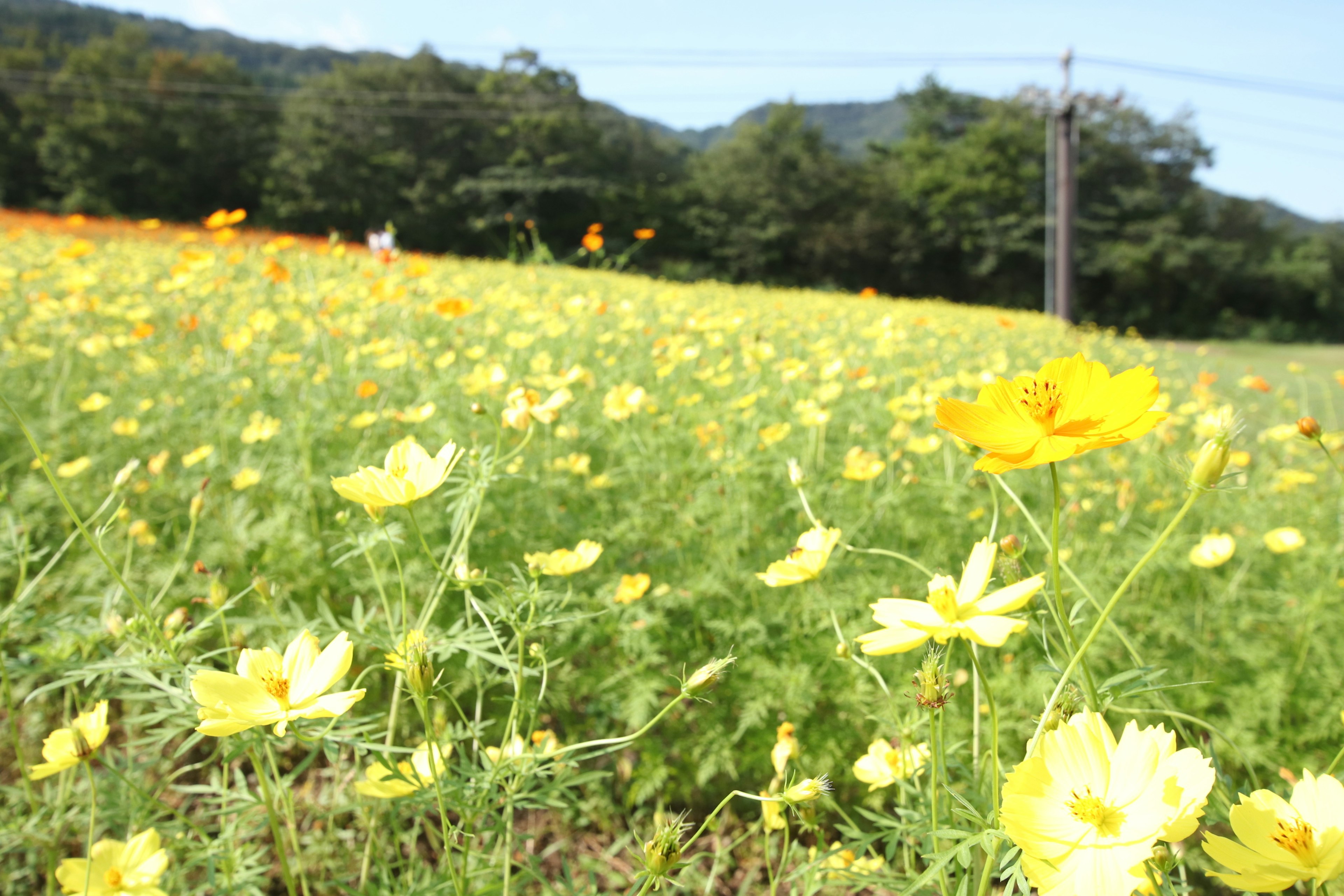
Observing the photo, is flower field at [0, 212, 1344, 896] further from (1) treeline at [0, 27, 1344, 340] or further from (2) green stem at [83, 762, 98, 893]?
(1) treeline at [0, 27, 1344, 340]

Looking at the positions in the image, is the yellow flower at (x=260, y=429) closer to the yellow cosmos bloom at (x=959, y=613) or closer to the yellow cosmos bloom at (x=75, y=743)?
the yellow cosmos bloom at (x=75, y=743)

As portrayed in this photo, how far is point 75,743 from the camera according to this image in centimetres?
70

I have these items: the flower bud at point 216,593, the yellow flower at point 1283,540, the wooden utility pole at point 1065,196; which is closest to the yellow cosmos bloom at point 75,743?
the flower bud at point 216,593

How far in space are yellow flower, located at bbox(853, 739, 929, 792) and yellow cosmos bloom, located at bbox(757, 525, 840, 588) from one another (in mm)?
184

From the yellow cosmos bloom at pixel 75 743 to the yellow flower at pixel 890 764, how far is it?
2.53 ft

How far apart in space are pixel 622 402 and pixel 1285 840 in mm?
1348

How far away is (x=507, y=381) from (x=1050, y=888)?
183 centimetres

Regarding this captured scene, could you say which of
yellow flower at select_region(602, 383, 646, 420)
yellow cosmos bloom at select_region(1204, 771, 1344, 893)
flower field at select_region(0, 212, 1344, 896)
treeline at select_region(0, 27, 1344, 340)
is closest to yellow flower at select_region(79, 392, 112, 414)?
flower field at select_region(0, 212, 1344, 896)

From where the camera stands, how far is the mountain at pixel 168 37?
2714 cm

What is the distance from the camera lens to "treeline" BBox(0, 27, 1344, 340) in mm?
18531

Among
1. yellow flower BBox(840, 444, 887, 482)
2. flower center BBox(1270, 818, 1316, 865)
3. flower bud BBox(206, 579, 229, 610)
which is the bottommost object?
flower bud BBox(206, 579, 229, 610)

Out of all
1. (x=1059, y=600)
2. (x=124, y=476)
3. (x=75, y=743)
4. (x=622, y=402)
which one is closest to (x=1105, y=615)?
(x=1059, y=600)

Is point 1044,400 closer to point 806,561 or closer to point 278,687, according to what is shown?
point 806,561

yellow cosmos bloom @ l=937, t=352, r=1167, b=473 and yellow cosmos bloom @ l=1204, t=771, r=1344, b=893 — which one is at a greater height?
yellow cosmos bloom @ l=937, t=352, r=1167, b=473
